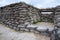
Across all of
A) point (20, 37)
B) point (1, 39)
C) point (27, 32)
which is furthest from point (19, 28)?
point (1, 39)

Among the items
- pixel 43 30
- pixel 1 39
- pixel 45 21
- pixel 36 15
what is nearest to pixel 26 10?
pixel 36 15

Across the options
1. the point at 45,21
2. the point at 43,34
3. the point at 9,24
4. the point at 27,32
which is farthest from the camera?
the point at 45,21

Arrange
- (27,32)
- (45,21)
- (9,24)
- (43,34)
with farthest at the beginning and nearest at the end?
(45,21), (9,24), (27,32), (43,34)

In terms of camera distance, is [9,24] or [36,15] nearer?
[9,24]

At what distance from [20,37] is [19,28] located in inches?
31.6

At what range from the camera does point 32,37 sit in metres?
4.52

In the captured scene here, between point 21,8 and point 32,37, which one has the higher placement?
point 21,8

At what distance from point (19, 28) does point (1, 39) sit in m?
1.14

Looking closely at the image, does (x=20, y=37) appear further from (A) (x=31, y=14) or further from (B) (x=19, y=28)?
(A) (x=31, y=14)

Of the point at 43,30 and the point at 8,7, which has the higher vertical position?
the point at 8,7

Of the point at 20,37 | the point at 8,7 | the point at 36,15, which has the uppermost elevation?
the point at 8,7

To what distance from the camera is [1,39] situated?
4.34 metres

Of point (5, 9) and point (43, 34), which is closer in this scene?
point (43, 34)

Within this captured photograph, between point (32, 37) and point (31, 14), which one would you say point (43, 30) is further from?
point (31, 14)
